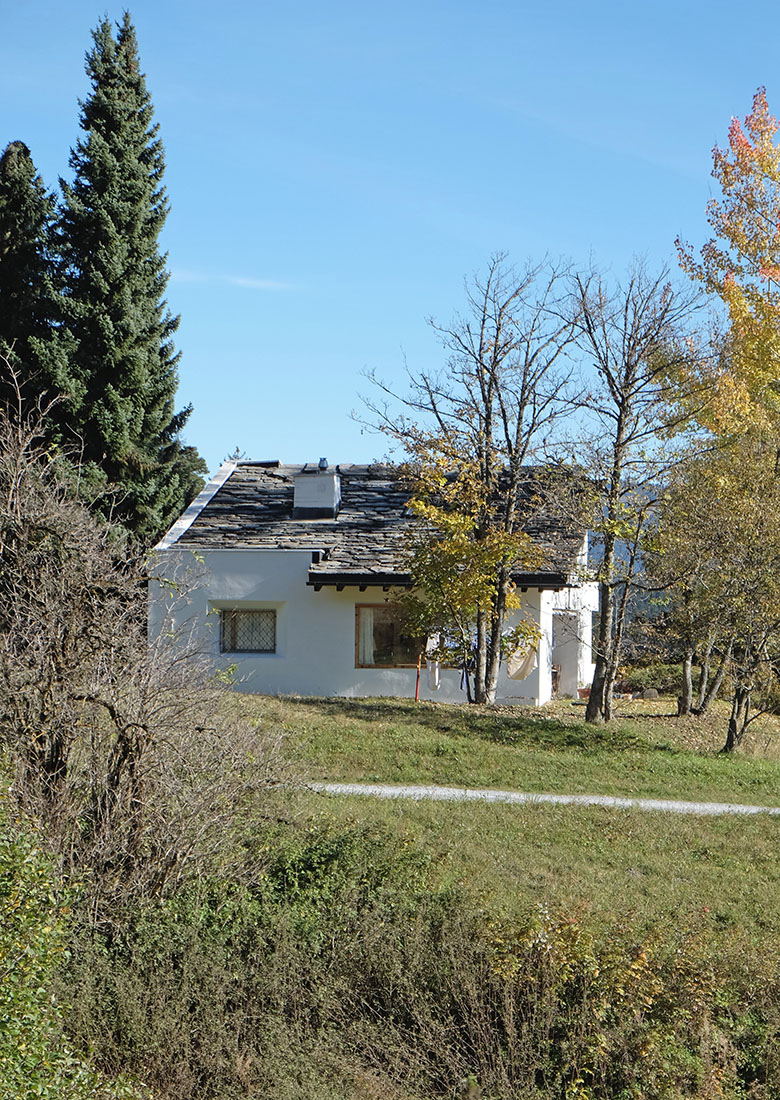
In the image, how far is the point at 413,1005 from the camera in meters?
7.50

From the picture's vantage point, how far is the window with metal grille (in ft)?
73.8

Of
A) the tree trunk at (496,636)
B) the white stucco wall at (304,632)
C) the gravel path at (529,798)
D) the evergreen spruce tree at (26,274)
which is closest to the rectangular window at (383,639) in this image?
the white stucco wall at (304,632)

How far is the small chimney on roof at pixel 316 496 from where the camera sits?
79.7ft

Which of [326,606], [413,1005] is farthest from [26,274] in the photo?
[413,1005]

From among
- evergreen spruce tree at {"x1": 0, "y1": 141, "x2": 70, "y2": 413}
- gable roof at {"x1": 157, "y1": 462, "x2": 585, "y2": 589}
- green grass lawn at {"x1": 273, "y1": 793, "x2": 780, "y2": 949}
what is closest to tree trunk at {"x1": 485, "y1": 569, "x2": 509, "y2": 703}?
gable roof at {"x1": 157, "y1": 462, "x2": 585, "y2": 589}

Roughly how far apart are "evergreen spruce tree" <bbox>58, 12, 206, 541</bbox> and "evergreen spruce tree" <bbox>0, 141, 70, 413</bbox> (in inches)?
23.2

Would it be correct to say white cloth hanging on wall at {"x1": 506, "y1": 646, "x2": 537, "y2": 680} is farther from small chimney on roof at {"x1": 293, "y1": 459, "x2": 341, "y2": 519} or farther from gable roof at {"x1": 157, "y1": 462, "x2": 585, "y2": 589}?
small chimney on roof at {"x1": 293, "y1": 459, "x2": 341, "y2": 519}

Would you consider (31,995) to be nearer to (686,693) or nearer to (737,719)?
(737,719)

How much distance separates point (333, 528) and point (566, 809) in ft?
39.2

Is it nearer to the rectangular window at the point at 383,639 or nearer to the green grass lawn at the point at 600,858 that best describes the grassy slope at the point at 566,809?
the green grass lawn at the point at 600,858

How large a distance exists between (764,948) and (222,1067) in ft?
13.7

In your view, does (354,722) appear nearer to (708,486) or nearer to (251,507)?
(708,486)

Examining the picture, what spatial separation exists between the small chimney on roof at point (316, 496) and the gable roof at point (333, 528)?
0.71 ft

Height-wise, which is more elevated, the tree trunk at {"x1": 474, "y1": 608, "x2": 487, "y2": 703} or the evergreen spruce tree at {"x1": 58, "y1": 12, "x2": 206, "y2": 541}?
the evergreen spruce tree at {"x1": 58, "y1": 12, "x2": 206, "y2": 541}
